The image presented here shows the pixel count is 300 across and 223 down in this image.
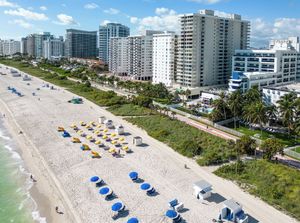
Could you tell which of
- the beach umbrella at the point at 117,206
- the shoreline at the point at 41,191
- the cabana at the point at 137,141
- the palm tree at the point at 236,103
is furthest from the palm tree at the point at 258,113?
the shoreline at the point at 41,191

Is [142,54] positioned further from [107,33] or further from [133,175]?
[133,175]

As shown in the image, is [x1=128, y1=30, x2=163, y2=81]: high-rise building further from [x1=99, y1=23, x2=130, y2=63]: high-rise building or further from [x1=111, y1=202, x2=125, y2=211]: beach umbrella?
[x1=111, y1=202, x2=125, y2=211]: beach umbrella

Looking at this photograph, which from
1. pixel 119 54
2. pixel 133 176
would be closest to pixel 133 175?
pixel 133 176

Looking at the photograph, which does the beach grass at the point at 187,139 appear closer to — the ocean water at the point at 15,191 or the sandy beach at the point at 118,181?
the sandy beach at the point at 118,181

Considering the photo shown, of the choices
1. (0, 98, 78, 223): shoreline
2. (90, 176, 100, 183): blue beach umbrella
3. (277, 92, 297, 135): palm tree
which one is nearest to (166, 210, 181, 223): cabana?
(0, 98, 78, 223): shoreline

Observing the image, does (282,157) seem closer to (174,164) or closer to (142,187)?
(174,164)

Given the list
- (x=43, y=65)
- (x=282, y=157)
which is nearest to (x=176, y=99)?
(x=282, y=157)
